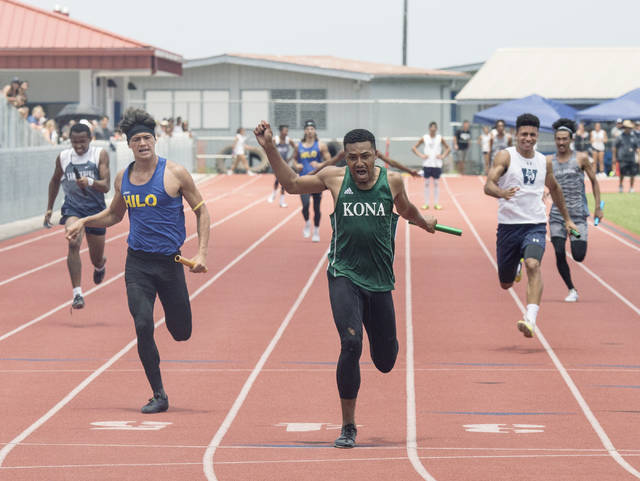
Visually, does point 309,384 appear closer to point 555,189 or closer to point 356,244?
point 356,244

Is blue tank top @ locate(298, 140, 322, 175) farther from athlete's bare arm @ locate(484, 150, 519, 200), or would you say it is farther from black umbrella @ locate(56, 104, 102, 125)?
black umbrella @ locate(56, 104, 102, 125)

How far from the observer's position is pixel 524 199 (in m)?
11.7

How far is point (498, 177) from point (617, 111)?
30.3 metres

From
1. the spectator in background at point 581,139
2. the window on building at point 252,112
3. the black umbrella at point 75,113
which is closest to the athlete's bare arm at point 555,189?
the black umbrella at point 75,113

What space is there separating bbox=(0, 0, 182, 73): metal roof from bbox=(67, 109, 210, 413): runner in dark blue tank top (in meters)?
28.2

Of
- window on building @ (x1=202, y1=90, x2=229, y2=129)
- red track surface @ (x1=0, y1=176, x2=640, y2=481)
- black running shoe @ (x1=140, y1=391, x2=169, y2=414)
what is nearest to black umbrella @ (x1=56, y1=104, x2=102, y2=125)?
window on building @ (x1=202, y1=90, x2=229, y2=129)

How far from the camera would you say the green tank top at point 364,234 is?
24.6 ft

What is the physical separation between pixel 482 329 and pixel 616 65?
3870 centimetres

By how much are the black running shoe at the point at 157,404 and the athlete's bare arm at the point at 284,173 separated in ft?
6.02

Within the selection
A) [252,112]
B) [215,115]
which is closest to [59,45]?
[215,115]

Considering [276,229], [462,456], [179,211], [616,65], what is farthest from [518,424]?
[616,65]

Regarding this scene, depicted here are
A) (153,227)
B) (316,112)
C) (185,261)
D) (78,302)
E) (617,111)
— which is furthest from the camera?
(316,112)

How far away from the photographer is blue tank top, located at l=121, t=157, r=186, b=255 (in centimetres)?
879

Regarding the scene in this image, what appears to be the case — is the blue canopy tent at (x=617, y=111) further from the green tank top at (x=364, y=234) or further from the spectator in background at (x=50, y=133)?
the green tank top at (x=364, y=234)
